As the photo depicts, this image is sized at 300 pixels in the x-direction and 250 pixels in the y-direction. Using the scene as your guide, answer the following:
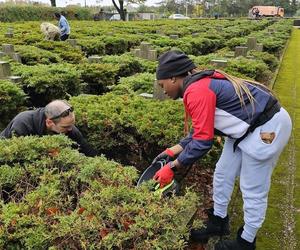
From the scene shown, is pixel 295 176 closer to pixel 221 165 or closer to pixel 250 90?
pixel 221 165

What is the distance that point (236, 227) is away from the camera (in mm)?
3570

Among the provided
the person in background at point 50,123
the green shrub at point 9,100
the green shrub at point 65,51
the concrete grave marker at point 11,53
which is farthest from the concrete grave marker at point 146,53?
the person in background at point 50,123

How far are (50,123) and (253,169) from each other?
6.14 ft

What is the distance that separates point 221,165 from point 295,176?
2207 millimetres

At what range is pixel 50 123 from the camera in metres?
3.42

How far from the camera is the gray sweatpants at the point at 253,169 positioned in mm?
2523

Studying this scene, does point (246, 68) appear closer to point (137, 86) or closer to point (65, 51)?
point (137, 86)

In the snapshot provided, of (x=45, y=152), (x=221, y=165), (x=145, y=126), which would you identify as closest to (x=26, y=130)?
(x=45, y=152)

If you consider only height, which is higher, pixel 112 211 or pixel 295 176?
pixel 112 211

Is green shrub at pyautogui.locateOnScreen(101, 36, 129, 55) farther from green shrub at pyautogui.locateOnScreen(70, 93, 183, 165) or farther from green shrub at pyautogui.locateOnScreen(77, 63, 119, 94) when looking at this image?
green shrub at pyautogui.locateOnScreen(70, 93, 183, 165)

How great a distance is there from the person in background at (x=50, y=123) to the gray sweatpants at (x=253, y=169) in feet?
4.47

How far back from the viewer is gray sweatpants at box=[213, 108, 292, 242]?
252 cm

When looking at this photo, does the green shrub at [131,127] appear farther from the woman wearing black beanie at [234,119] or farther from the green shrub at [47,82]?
the green shrub at [47,82]

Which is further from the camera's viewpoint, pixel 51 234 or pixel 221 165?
pixel 221 165
